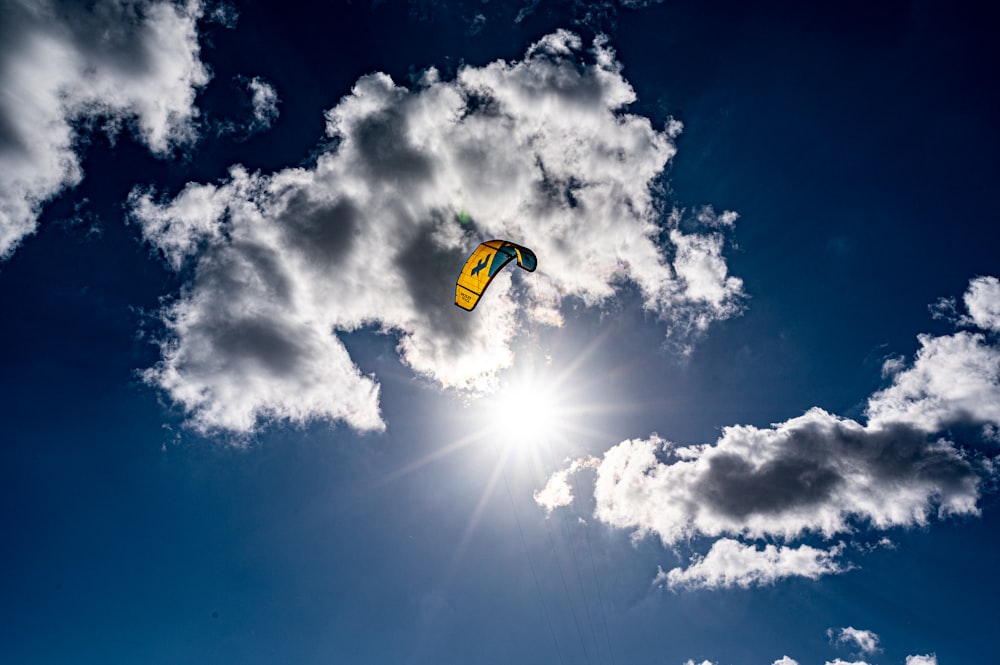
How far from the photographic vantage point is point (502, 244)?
36.1 meters

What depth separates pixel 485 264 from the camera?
36.0m

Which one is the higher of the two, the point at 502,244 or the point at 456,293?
the point at 502,244

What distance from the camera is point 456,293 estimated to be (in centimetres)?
3578

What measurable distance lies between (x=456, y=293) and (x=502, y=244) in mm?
A: 4434

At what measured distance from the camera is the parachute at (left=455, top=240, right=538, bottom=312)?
3581cm

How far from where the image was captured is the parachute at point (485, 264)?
117ft
